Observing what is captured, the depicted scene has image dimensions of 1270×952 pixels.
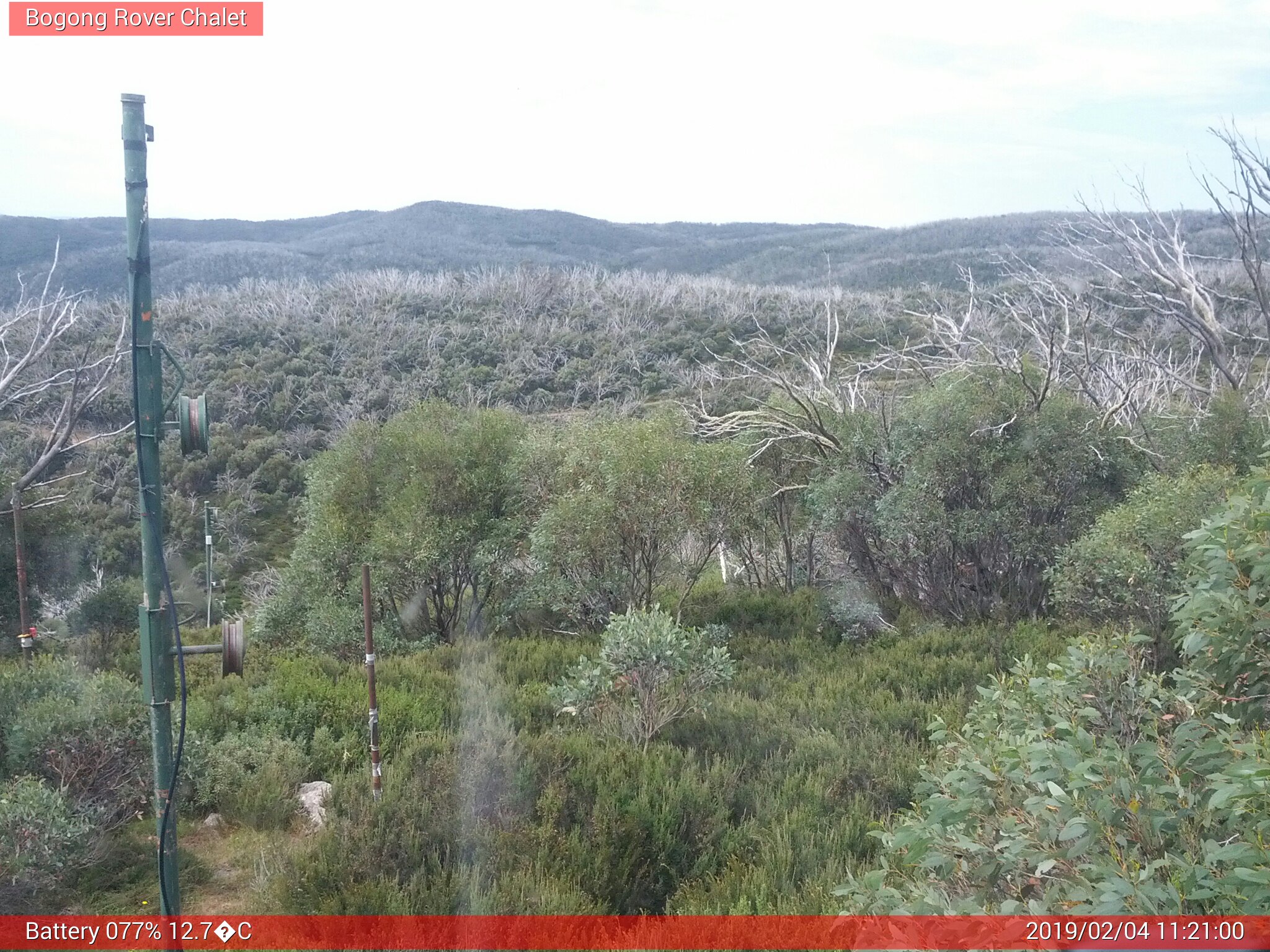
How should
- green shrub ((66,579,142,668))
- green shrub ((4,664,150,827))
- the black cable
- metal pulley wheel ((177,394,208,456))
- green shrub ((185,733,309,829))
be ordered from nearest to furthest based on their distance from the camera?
the black cable → metal pulley wheel ((177,394,208,456)) → green shrub ((4,664,150,827)) → green shrub ((185,733,309,829)) → green shrub ((66,579,142,668))

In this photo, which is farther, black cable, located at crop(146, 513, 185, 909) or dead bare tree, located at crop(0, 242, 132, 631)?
dead bare tree, located at crop(0, 242, 132, 631)

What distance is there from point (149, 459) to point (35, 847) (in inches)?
114

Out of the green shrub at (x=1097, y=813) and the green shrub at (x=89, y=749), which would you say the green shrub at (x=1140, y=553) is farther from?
the green shrub at (x=89, y=749)

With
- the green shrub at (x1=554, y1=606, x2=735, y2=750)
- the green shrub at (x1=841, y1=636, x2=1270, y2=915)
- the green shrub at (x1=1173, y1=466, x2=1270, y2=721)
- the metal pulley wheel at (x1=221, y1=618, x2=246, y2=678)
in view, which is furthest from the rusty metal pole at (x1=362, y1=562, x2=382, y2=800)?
the green shrub at (x1=1173, y1=466, x2=1270, y2=721)

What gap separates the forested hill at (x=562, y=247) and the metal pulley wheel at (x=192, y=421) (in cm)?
3293

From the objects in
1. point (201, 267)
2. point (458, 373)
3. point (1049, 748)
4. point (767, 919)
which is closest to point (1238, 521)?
point (1049, 748)

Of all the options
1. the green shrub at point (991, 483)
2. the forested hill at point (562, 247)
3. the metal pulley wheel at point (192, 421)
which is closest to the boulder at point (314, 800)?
the metal pulley wheel at point (192, 421)

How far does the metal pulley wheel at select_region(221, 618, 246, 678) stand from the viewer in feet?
11.5

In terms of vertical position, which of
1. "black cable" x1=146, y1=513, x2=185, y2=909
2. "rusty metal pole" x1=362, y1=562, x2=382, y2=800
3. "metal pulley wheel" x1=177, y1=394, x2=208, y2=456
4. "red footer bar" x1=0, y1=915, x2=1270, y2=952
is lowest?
"red footer bar" x1=0, y1=915, x2=1270, y2=952

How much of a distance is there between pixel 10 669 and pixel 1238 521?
8.82 m

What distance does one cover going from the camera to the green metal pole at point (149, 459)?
132 inches

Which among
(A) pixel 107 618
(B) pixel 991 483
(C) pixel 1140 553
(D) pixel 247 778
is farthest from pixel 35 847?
(B) pixel 991 483

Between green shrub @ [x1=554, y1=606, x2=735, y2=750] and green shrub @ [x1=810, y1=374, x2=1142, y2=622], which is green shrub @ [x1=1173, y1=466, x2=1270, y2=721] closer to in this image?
green shrub @ [x1=554, y1=606, x2=735, y2=750]

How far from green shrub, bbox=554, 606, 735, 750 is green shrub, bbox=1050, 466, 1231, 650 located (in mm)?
3927
